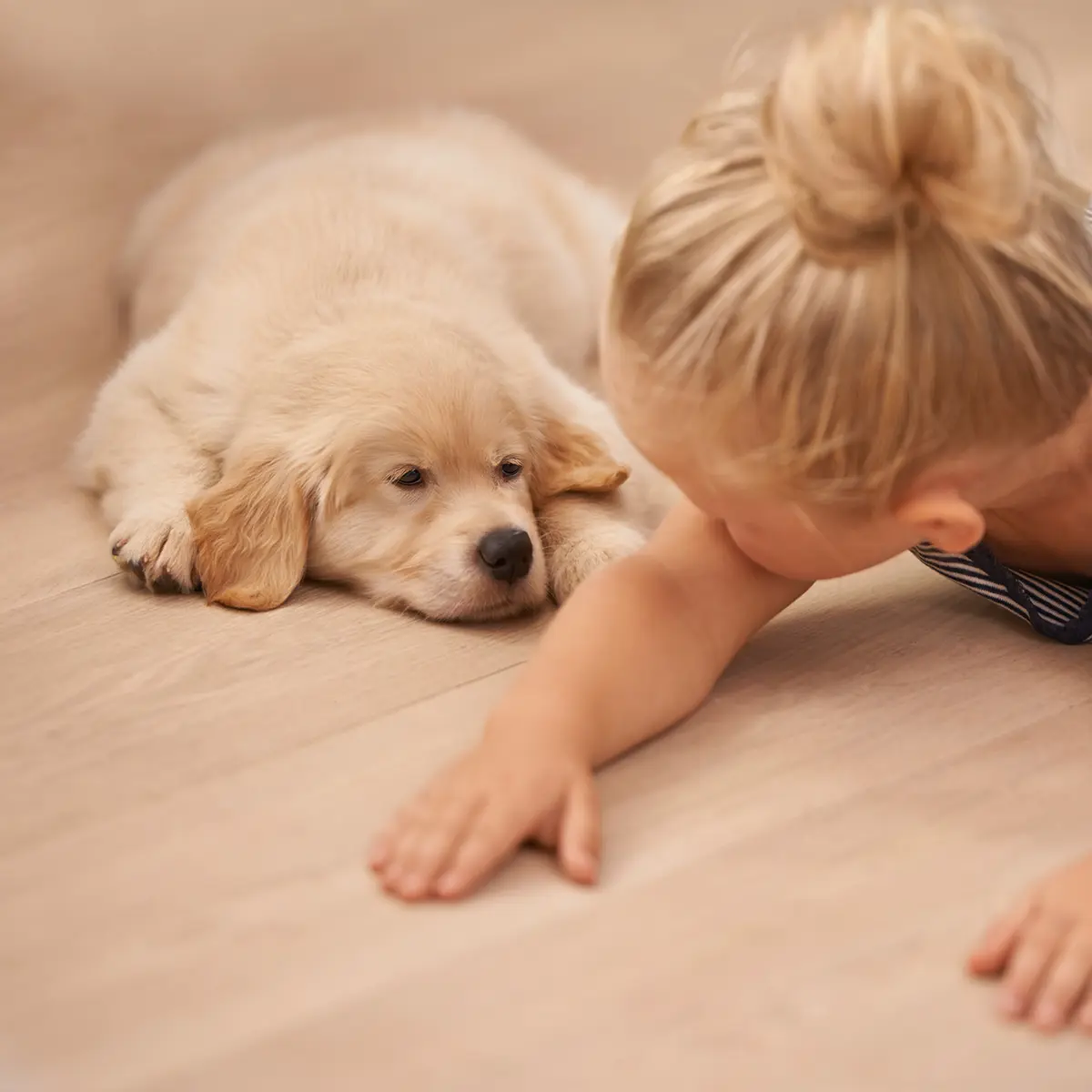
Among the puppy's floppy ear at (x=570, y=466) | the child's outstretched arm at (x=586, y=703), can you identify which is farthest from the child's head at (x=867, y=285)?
the puppy's floppy ear at (x=570, y=466)

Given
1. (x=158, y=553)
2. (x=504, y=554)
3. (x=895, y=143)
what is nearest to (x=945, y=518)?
(x=895, y=143)

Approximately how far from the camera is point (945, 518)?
1.19 metres

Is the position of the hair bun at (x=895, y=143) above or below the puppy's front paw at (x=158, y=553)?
above

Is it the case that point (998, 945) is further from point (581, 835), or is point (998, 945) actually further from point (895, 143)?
point (895, 143)

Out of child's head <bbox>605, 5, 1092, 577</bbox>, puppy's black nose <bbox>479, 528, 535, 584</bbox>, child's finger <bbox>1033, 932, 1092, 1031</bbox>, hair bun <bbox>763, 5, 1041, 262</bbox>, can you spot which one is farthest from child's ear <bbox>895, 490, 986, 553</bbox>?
puppy's black nose <bbox>479, 528, 535, 584</bbox>

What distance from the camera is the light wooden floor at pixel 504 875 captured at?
1033mm

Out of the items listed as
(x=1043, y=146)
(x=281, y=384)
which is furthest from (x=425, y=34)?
(x=1043, y=146)

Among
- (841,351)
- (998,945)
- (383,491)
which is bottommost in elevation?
(383,491)

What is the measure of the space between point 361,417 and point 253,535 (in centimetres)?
19

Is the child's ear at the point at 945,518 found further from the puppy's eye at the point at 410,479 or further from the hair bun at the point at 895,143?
the puppy's eye at the point at 410,479

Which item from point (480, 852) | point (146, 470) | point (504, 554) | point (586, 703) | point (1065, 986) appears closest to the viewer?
point (1065, 986)

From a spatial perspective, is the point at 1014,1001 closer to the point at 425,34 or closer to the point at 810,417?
the point at 810,417

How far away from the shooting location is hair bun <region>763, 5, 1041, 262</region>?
3.51ft

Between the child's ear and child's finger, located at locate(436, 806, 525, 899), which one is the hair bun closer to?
the child's ear
